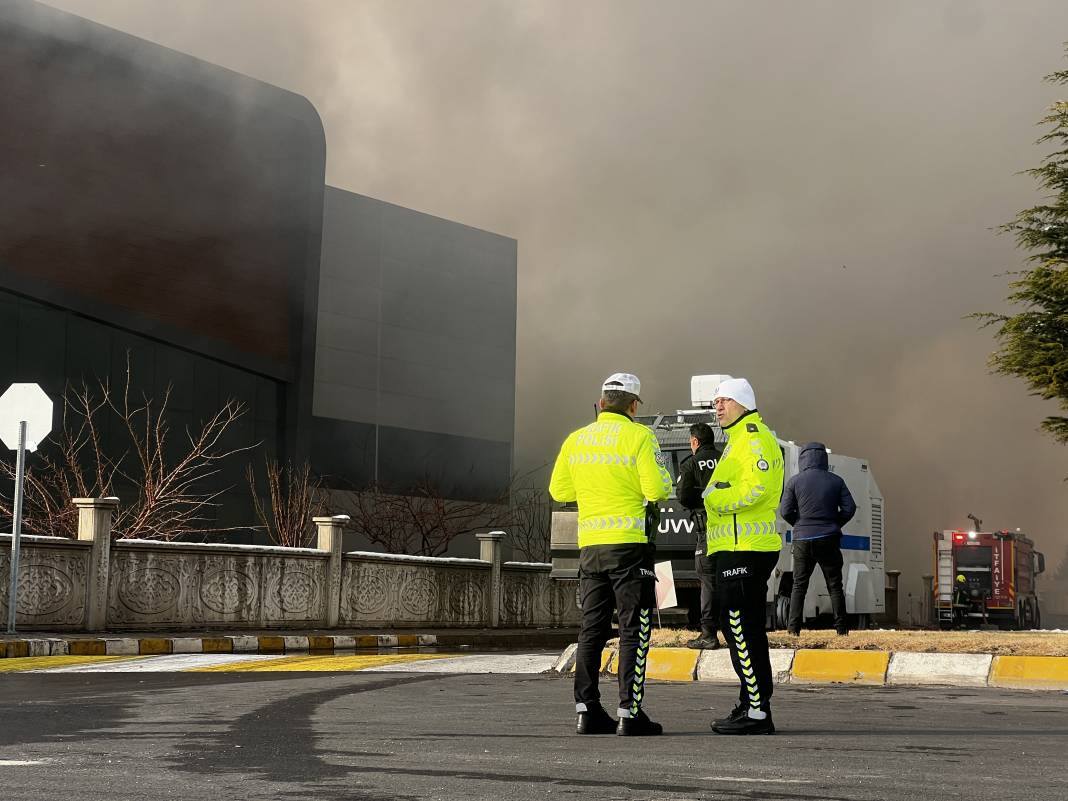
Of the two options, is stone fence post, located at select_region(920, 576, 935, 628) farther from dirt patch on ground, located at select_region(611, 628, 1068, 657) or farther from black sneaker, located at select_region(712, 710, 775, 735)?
black sneaker, located at select_region(712, 710, 775, 735)

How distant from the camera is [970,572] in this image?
37906 millimetres

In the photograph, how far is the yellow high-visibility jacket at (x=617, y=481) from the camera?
22.7ft

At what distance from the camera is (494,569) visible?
2542cm

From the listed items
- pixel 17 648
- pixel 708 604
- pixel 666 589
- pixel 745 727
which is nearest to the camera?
pixel 745 727

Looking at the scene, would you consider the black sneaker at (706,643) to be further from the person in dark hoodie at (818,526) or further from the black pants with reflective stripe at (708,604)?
the person in dark hoodie at (818,526)

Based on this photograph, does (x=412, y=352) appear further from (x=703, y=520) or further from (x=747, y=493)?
(x=747, y=493)

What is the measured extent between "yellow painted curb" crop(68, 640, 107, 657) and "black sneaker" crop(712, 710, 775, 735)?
1037 cm

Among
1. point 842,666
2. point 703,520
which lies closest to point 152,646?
point 703,520

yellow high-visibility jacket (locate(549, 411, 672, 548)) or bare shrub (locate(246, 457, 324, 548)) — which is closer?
yellow high-visibility jacket (locate(549, 411, 672, 548))

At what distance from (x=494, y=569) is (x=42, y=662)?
502 inches

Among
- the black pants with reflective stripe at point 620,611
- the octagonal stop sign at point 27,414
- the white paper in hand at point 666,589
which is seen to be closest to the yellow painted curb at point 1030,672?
the white paper in hand at point 666,589

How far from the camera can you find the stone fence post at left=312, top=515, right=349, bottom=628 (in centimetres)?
2170

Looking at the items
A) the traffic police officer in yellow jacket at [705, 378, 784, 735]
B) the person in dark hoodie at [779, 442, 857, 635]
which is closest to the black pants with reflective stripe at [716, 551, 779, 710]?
the traffic police officer in yellow jacket at [705, 378, 784, 735]

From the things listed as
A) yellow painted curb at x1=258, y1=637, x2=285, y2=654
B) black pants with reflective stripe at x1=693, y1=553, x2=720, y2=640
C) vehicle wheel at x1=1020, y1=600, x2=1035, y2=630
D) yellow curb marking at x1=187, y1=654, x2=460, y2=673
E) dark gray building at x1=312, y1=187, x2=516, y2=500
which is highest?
dark gray building at x1=312, y1=187, x2=516, y2=500
